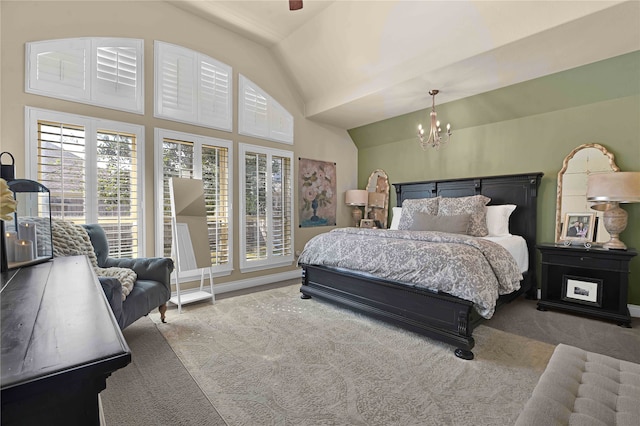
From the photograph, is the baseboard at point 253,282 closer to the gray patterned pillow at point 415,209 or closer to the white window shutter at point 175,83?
the gray patterned pillow at point 415,209

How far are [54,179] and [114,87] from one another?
3.74 feet

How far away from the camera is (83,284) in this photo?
1.06 m

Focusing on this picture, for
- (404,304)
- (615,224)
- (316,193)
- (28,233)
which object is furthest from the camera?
(316,193)

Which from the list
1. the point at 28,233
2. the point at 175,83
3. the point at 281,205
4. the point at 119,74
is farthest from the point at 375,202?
the point at 28,233

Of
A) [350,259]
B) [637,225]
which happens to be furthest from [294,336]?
[637,225]

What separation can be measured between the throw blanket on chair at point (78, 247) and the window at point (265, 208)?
5.92 ft

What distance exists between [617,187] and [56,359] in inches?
163

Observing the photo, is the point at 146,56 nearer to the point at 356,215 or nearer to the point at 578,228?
the point at 356,215

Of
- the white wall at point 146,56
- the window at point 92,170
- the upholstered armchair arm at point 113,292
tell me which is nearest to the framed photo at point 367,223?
the white wall at point 146,56

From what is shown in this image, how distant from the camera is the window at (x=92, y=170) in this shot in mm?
2814

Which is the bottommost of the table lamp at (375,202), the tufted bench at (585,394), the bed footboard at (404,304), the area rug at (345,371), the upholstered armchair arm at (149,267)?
the area rug at (345,371)

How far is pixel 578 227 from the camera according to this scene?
3479 mm

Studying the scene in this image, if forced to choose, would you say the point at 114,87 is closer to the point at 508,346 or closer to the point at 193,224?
the point at 193,224

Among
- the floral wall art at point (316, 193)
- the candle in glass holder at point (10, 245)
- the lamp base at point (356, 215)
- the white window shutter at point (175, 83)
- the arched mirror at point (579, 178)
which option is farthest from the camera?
the lamp base at point (356, 215)
